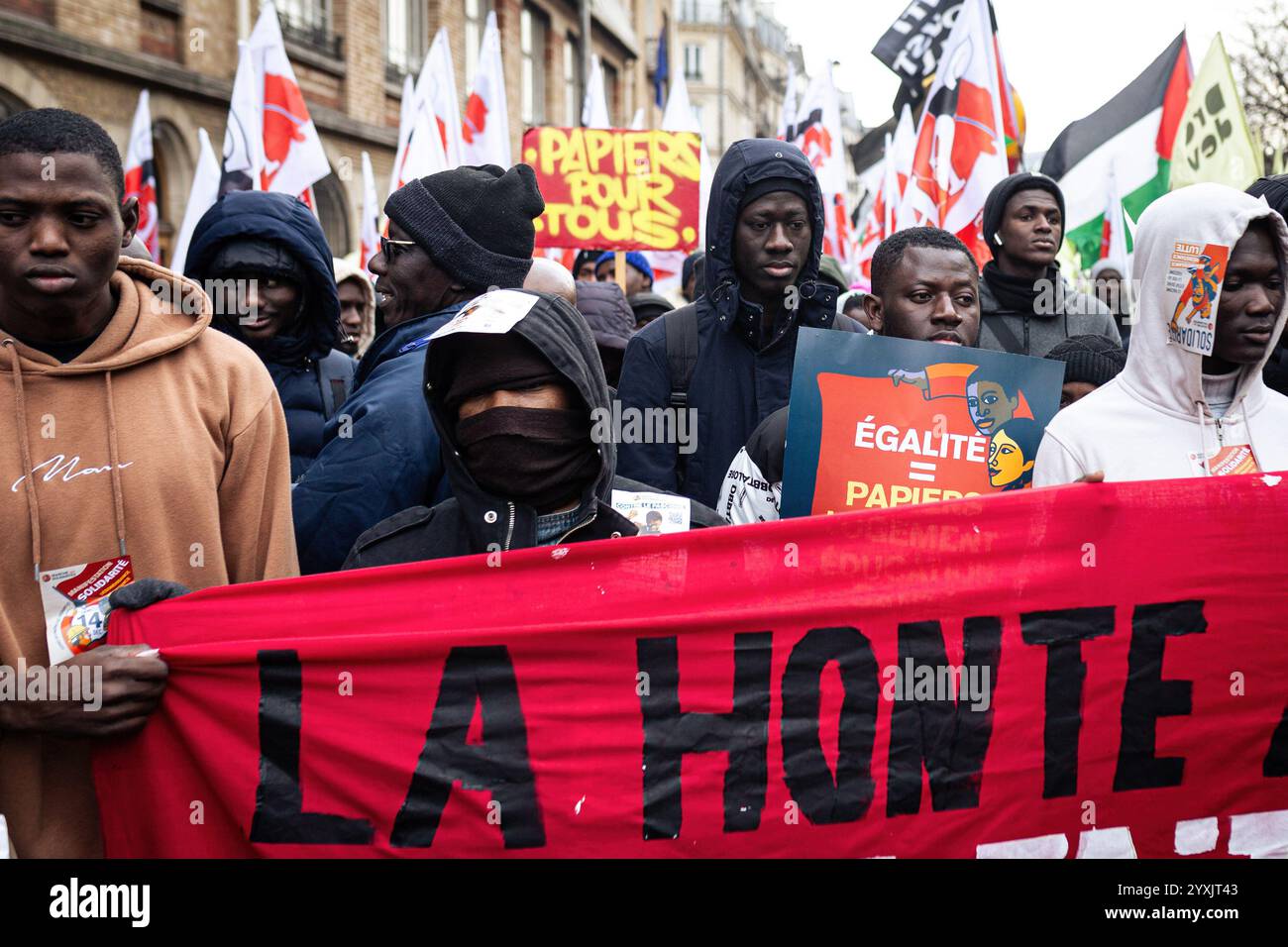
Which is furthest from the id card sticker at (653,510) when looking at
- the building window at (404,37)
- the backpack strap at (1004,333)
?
the building window at (404,37)

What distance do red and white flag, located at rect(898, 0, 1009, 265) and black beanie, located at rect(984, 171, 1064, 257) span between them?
1.46 m

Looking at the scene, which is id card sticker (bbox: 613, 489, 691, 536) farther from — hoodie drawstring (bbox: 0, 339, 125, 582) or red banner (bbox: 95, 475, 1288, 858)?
hoodie drawstring (bbox: 0, 339, 125, 582)

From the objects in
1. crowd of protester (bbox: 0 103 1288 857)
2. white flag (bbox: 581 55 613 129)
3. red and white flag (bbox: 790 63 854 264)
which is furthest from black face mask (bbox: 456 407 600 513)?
red and white flag (bbox: 790 63 854 264)

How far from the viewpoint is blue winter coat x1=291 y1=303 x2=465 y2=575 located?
287cm

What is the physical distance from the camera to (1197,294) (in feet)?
9.29

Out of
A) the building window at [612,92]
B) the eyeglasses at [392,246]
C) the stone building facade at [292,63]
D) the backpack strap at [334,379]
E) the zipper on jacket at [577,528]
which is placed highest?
the building window at [612,92]

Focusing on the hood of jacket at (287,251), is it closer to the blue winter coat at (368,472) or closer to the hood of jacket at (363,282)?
the blue winter coat at (368,472)

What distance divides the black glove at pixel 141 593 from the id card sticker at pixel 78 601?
42 millimetres

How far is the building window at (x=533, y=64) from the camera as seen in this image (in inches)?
1009

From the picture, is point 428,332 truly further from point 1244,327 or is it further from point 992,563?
point 1244,327

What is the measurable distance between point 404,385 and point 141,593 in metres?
0.85

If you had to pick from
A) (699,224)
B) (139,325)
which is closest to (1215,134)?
(699,224)

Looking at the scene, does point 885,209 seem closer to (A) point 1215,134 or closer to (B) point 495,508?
(A) point 1215,134

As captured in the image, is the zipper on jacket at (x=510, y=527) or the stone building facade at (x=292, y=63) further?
the stone building facade at (x=292, y=63)
